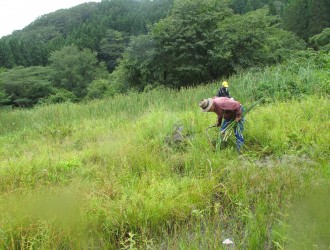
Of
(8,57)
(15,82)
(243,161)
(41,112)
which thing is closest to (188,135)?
(243,161)

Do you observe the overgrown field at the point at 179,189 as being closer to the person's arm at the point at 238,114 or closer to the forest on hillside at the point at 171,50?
the person's arm at the point at 238,114

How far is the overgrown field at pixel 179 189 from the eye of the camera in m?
2.85

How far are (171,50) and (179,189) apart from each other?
16238mm

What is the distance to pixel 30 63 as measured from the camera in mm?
57438

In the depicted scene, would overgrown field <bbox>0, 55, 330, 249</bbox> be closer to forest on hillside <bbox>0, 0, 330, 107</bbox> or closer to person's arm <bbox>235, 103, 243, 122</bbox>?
person's arm <bbox>235, 103, 243, 122</bbox>

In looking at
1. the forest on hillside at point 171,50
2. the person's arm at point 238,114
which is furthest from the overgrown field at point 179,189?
the forest on hillside at point 171,50

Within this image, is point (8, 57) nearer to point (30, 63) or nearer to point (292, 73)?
point (30, 63)

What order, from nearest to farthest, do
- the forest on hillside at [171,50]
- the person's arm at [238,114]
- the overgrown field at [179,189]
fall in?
the overgrown field at [179,189] → the person's arm at [238,114] → the forest on hillside at [171,50]

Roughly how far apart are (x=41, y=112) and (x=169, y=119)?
23.4ft

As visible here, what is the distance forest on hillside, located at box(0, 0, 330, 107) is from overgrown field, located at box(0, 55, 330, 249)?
29.9ft

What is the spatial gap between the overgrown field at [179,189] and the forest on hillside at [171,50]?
9.12 meters

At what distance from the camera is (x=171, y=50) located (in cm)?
1930

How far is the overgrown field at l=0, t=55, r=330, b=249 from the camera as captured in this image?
285cm

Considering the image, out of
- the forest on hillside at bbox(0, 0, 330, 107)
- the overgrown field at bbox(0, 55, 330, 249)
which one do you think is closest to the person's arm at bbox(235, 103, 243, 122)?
Result: the overgrown field at bbox(0, 55, 330, 249)
